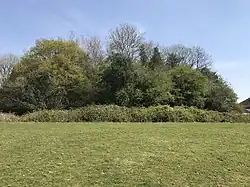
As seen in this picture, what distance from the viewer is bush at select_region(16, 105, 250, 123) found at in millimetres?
22469

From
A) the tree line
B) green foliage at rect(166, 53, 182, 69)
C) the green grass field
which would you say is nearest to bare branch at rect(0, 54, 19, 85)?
the tree line

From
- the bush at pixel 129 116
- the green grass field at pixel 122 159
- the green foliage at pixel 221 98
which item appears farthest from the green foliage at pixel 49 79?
the green grass field at pixel 122 159

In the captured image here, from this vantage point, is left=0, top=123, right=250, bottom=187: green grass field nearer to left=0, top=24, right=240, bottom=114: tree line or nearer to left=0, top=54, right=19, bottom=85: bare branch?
left=0, top=24, right=240, bottom=114: tree line

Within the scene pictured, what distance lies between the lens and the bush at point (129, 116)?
2247cm

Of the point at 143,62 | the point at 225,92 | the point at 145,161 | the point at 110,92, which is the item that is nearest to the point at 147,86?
the point at 110,92

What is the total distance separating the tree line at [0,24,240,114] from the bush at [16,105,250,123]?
10.7 meters

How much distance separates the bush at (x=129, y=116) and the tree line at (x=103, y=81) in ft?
35.1

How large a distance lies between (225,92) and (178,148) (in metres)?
34.6

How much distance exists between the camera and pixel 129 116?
23562mm

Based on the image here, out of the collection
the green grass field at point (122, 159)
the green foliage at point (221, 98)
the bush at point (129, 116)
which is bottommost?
the green grass field at point (122, 159)

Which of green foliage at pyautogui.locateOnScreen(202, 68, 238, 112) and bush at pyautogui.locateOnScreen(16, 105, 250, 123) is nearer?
bush at pyautogui.locateOnScreen(16, 105, 250, 123)

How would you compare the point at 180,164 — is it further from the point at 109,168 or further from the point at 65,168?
the point at 65,168

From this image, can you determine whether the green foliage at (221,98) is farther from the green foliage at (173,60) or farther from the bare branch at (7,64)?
the bare branch at (7,64)

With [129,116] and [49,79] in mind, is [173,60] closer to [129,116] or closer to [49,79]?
[49,79]
